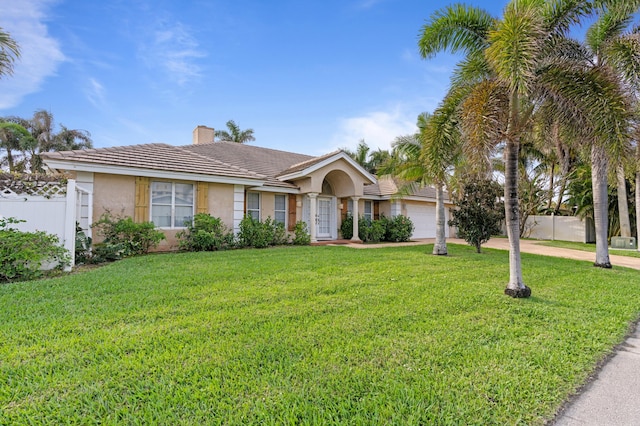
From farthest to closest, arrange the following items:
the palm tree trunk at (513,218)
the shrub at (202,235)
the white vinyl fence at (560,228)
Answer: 1. the white vinyl fence at (560,228)
2. the shrub at (202,235)
3. the palm tree trunk at (513,218)

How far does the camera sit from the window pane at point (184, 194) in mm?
12258

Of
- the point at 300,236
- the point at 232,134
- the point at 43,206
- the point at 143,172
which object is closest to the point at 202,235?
the point at 143,172

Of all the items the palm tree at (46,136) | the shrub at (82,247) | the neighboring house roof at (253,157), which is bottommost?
the shrub at (82,247)

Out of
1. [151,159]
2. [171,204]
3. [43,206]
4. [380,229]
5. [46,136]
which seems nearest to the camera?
[43,206]

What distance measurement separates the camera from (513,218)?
634cm

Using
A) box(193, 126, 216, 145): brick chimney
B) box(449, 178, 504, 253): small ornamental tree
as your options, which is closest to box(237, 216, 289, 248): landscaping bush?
box(449, 178, 504, 253): small ornamental tree

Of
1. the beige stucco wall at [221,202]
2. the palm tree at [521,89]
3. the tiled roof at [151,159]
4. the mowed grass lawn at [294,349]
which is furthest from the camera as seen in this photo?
the beige stucco wall at [221,202]

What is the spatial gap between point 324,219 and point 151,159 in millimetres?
9557

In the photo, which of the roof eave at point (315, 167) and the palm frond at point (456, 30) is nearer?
the palm frond at point (456, 30)

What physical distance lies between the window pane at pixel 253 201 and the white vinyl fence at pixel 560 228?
75.5 ft

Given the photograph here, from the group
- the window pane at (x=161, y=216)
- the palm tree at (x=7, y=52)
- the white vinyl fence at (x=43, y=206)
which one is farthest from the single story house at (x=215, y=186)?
A: the palm tree at (x=7, y=52)

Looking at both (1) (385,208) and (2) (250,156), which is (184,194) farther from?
(1) (385,208)

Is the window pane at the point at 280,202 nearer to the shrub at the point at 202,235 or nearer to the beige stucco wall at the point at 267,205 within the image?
the beige stucco wall at the point at 267,205

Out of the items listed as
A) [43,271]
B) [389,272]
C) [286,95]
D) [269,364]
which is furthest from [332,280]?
[286,95]
